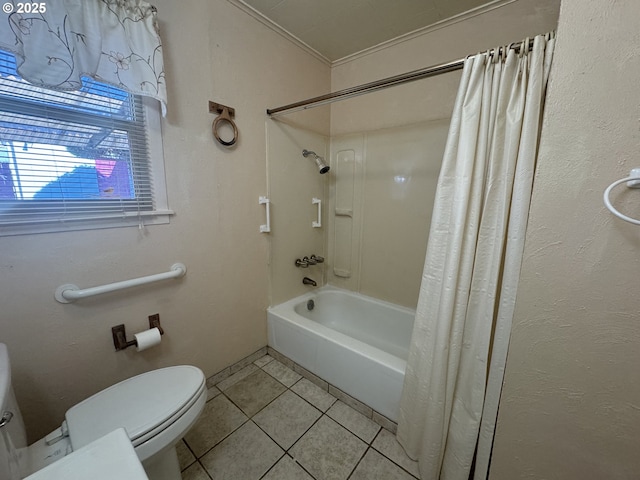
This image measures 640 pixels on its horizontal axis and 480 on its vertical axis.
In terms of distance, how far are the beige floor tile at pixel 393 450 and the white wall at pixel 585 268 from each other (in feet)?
1.94

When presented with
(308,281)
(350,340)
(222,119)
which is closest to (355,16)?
(222,119)

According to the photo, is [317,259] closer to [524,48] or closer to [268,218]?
[268,218]

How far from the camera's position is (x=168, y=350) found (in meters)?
1.44

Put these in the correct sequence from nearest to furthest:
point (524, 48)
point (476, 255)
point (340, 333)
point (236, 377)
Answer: point (524, 48)
point (476, 255)
point (340, 333)
point (236, 377)

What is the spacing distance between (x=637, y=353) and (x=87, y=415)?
5.76ft

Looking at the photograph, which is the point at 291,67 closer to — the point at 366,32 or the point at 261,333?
the point at 366,32

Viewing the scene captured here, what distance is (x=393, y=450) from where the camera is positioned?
1265mm

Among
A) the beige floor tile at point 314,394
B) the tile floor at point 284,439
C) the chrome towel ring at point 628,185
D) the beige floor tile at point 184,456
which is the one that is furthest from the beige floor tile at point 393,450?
the chrome towel ring at point 628,185

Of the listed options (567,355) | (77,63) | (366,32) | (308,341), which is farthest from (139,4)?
(567,355)

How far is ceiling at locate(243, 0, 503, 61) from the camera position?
149 centimetres

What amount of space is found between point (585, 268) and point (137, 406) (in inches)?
62.2

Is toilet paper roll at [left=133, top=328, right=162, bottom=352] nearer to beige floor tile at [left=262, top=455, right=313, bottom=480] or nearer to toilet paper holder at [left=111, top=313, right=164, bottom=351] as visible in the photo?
toilet paper holder at [left=111, top=313, right=164, bottom=351]

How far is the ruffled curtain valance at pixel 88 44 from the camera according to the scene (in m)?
0.85

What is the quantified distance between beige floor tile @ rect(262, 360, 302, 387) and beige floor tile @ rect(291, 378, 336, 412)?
53 mm
